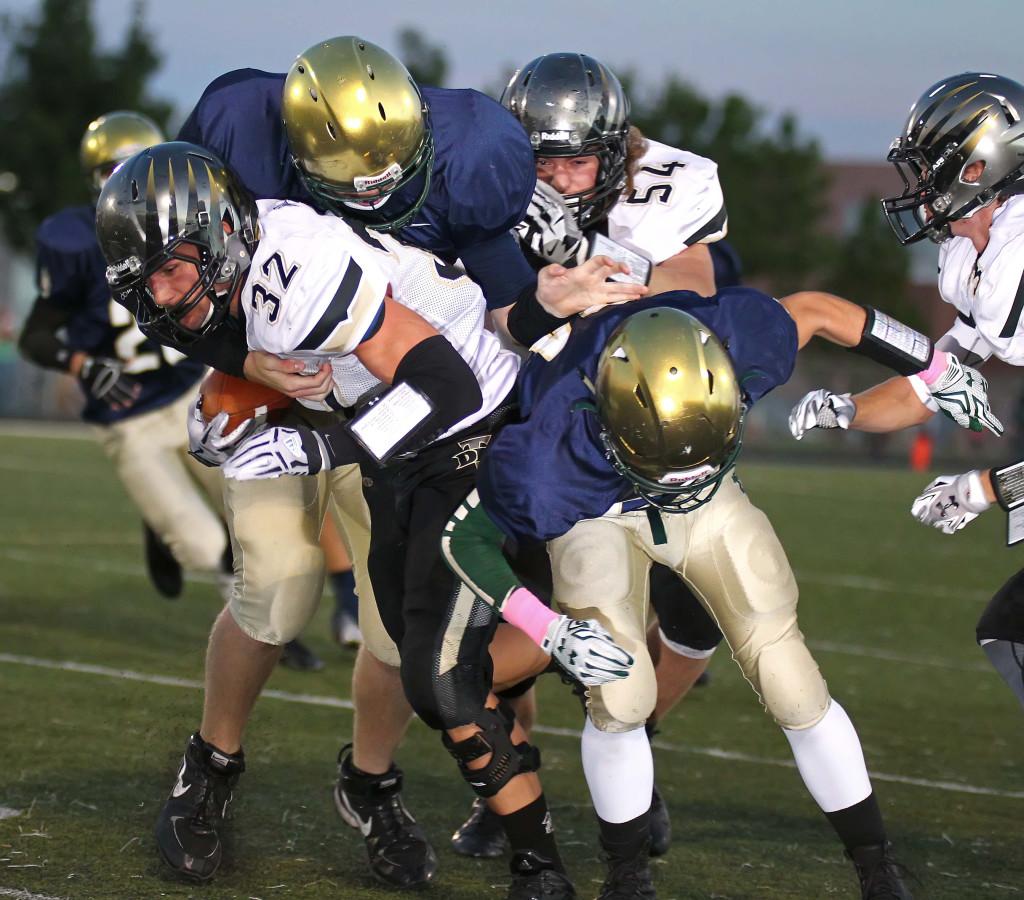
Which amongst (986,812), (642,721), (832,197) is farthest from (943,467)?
(832,197)

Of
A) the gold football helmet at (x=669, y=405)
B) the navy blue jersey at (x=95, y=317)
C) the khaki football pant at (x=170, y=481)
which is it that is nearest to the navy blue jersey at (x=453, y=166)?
the gold football helmet at (x=669, y=405)

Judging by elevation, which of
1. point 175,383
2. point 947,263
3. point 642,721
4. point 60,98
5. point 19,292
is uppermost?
point 947,263

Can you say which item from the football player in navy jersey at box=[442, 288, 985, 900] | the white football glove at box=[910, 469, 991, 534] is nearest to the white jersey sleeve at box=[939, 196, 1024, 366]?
the white football glove at box=[910, 469, 991, 534]

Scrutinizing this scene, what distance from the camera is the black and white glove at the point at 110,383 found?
5142 mm

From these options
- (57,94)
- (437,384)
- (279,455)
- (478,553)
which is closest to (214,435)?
(279,455)

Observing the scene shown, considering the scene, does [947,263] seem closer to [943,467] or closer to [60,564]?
[60,564]

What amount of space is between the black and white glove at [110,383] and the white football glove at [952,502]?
316 cm

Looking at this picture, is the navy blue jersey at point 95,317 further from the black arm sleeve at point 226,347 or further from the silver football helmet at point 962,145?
the silver football helmet at point 962,145

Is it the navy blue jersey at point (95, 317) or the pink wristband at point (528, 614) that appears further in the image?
the navy blue jersey at point (95, 317)

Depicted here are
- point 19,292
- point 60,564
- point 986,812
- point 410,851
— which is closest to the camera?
point 410,851

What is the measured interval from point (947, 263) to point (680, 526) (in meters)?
1.05

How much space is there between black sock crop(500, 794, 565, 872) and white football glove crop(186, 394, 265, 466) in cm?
99

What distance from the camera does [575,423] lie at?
2.70 m

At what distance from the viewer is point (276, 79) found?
128 inches
